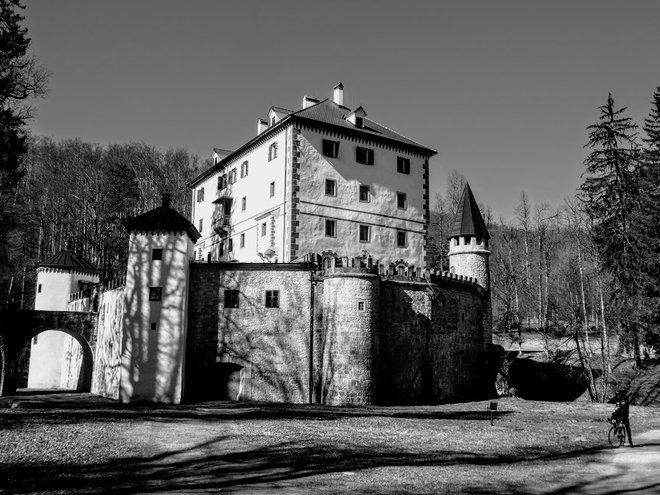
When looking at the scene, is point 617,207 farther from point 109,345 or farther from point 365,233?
point 109,345

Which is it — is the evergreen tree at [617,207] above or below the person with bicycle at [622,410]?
above

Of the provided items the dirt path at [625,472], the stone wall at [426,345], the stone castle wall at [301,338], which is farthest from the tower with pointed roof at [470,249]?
the dirt path at [625,472]

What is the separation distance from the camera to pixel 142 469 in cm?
1339

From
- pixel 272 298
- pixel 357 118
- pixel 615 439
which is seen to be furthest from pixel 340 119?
pixel 615 439

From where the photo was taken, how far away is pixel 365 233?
38469 mm

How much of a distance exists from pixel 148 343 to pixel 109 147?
118 ft

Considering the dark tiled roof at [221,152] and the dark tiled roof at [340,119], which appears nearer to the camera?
the dark tiled roof at [340,119]

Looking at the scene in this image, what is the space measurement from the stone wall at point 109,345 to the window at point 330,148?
47.8ft

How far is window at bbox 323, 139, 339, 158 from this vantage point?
124 ft

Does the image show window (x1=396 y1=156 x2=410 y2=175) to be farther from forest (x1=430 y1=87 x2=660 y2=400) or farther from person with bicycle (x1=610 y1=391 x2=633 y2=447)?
person with bicycle (x1=610 y1=391 x2=633 y2=447)

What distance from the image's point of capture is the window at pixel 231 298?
30.9 metres

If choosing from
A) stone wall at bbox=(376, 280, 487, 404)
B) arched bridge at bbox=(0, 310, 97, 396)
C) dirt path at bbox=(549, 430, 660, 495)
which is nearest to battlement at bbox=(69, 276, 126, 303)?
arched bridge at bbox=(0, 310, 97, 396)

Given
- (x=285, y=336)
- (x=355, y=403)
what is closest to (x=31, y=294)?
(x=285, y=336)

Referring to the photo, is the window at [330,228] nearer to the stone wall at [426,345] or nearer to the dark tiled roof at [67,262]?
the stone wall at [426,345]
